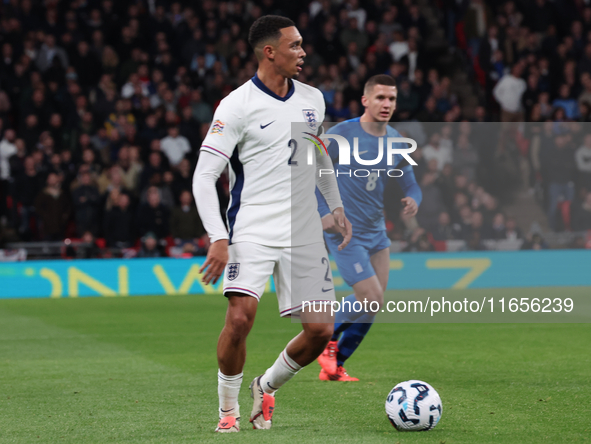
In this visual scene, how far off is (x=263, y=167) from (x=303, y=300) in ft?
2.42

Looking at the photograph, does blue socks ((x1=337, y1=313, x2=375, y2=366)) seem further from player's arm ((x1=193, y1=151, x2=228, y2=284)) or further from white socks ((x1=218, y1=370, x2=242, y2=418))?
player's arm ((x1=193, y1=151, x2=228, y2=284))

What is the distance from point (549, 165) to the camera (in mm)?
15031

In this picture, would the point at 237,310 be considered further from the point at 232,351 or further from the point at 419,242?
the point at 419,242

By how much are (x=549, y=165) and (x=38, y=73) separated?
9.04 m

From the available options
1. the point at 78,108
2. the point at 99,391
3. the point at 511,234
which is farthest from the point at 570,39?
the point at 99,391

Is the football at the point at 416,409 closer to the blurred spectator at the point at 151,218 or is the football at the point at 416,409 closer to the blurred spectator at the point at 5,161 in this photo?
the blurred spectator at the point at 151,218

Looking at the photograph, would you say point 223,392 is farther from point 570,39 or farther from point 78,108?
point 570,39

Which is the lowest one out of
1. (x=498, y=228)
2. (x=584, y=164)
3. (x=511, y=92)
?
(x=498, y=228)

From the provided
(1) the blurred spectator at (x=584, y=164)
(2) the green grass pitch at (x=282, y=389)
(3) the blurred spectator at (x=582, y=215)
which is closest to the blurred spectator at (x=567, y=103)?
(1) the blurred spectator at (x=584, y=164)

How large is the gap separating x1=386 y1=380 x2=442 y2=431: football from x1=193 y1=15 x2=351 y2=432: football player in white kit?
529 millimetres

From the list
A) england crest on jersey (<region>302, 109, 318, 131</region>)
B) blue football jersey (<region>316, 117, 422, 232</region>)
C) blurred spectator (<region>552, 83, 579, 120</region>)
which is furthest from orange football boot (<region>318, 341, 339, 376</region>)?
blurred spectator (<region>552, 83, 579, 120</region>)

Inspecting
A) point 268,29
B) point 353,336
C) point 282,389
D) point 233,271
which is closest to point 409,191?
point 353,336

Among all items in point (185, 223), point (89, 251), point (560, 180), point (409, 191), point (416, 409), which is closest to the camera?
point (416, 409)

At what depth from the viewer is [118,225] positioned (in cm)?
1395
